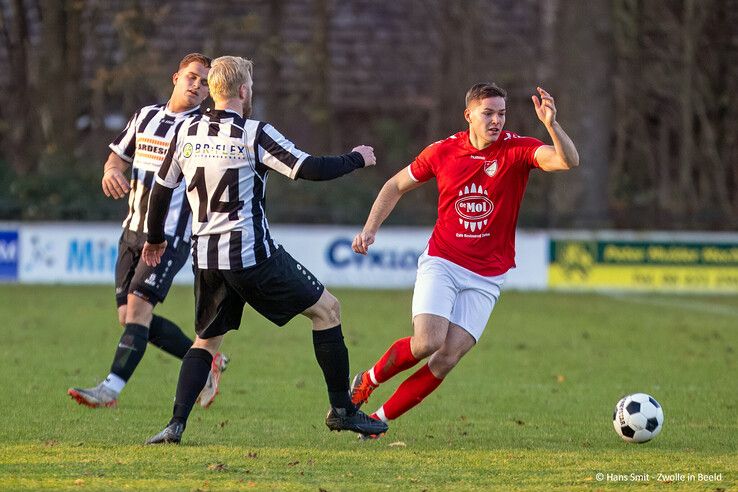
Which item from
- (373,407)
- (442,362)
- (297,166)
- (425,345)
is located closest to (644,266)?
(373,407)

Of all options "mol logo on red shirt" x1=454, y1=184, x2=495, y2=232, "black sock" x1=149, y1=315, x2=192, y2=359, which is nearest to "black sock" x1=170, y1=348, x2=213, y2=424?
"mol logo on red shirt" x1=454, y1=184, x2=495, y2=232

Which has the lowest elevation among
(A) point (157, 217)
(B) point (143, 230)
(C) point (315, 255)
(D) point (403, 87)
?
(C) point (315, 255)

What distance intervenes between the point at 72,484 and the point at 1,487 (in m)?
0.30

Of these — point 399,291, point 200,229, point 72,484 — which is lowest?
point 399,291

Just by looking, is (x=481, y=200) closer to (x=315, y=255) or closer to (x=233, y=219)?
(x=233, y=219)

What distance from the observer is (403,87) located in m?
34.1

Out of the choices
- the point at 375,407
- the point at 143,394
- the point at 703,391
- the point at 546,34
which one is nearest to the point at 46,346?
the point at 143,394

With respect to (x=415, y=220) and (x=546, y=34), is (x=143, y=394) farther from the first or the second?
(x=546, y=34)

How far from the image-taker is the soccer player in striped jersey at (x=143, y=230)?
845cm

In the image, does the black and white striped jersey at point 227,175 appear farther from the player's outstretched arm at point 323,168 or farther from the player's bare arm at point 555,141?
the player's bare arm at point 555,141

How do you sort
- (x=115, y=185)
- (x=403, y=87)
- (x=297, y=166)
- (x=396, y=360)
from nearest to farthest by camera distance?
(x=297, y=166), (x=396, y=360), (x=115, y=185), (x=403, y=87)

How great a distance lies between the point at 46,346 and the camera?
41.3 ft

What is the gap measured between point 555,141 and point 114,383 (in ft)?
10.6

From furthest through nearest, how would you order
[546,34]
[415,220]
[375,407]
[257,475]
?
[546,34]
[415,220]
[375,407]
[257,475]
